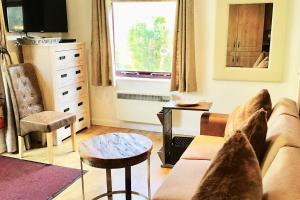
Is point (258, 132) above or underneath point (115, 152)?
above

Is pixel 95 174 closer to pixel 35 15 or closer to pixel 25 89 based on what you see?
pixel 25 89

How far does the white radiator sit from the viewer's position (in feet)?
13.3

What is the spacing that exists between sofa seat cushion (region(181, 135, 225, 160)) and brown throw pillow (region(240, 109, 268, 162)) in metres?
0.53

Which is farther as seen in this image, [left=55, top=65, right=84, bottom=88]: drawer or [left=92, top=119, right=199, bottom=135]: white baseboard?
[left=92, top=119, right=199, bottom=135]: white baseboard

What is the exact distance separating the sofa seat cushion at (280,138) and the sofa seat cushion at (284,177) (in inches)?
3.0

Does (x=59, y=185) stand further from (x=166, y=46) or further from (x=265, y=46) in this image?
(x=265, y=46)

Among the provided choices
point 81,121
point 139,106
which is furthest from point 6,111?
point 139,106

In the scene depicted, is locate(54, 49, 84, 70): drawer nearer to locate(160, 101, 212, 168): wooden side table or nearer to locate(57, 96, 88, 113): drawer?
locate(57, 96, 88, 113): drawer

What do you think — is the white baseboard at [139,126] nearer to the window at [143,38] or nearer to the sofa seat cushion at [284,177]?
the window at [143,38]

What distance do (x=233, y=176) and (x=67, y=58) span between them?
10.1 feet

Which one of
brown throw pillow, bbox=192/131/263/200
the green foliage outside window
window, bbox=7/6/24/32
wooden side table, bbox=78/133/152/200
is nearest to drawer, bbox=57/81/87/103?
the green foliage outside window

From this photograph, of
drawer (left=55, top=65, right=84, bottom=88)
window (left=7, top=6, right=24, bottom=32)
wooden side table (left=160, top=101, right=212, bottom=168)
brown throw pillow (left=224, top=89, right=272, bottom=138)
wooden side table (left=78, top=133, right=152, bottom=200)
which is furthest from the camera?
drawer (left=55, top=65, right=84, bottom=88)

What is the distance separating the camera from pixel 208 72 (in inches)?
149

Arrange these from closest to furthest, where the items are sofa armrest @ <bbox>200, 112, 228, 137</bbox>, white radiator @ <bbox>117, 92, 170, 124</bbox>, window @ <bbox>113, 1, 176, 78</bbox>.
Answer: sofa armrest @ <bbox>200, 112, 228, 137</bbox>, window @ <bbox>113, 1, 176, 78</bbox>, white radiator @ <bbox>117, 92, 170, 124</bbox>
